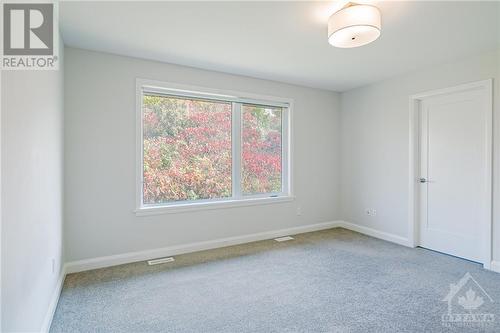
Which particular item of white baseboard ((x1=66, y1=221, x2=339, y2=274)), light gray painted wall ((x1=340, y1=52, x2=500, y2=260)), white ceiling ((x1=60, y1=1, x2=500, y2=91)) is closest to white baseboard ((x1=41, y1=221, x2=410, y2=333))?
white baseboard ((x1=66, y1=221, x2=339, y2=274))

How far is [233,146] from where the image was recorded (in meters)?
4.20

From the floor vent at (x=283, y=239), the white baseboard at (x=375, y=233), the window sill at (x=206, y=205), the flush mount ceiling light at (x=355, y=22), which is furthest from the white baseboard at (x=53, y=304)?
the white baseboard at (x=375, y=233)

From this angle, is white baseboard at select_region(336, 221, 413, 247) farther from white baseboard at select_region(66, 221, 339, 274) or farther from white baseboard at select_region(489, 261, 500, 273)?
white baseboard at select_region(489, 261, 500, 273)

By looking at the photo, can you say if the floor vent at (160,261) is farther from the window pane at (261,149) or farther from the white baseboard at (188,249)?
the window pane at (261,149)

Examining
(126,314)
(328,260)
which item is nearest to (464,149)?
(328,260)

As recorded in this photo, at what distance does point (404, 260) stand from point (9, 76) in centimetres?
415

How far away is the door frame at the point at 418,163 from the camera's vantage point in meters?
3.20

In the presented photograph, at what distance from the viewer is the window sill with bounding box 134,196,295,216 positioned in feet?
11.5

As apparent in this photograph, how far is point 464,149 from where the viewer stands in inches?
138

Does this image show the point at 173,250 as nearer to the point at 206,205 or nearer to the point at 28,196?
the point at 206,205

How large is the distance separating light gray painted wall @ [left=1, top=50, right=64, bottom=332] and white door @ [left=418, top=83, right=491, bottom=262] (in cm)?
438

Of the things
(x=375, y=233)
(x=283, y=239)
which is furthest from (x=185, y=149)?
(x=375, y=233)

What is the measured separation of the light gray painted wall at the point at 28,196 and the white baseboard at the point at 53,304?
0.18 ft

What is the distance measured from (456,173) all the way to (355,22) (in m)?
2.66
